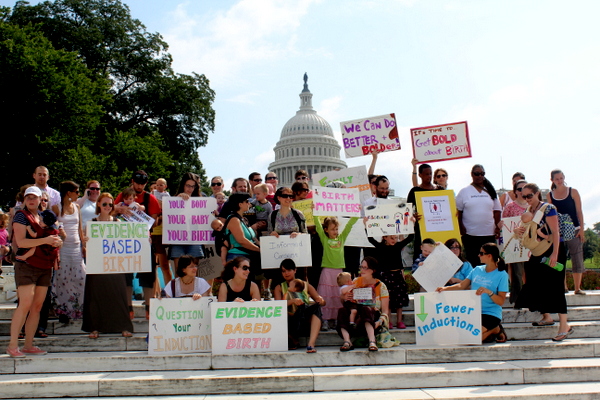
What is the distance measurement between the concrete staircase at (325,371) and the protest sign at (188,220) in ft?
5.18

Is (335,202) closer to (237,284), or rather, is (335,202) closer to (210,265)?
(210,265)

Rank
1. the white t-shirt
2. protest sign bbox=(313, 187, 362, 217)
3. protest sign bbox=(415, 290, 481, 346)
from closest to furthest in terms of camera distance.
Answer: protest sign bbox=(415, 290, 481, 346) < protest sign bbox=(313, 187, 362, 217) < the white t-shirt

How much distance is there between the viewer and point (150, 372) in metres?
6.44

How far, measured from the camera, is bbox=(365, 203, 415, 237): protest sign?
325 inches

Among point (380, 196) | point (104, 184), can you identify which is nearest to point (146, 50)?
point (104, 184)

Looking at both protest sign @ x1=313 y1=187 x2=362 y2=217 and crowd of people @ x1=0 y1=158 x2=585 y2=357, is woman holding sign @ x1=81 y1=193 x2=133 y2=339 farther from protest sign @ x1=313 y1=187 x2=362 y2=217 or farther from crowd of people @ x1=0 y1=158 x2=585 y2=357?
protest sign @ x1=313 y1=187 x2=362 y2=217

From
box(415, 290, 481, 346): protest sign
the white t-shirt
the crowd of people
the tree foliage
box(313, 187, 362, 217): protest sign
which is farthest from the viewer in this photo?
the tree foliage

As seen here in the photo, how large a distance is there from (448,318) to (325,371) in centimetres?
180

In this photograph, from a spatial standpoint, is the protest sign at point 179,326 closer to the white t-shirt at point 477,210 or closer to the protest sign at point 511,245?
the white t-shirt at point 477,210

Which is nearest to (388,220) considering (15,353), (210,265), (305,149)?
(210,265)

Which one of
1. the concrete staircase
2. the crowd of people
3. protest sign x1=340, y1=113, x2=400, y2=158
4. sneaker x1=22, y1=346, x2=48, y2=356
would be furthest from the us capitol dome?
sneaker x1=22, y1=346, x2=48, y2=356

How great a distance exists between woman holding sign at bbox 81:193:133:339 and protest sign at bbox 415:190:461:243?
4.40 metres

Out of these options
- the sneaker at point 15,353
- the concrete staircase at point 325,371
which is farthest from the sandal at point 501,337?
the sneaker at point 15,353

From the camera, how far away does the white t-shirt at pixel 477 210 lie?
29.1ft
